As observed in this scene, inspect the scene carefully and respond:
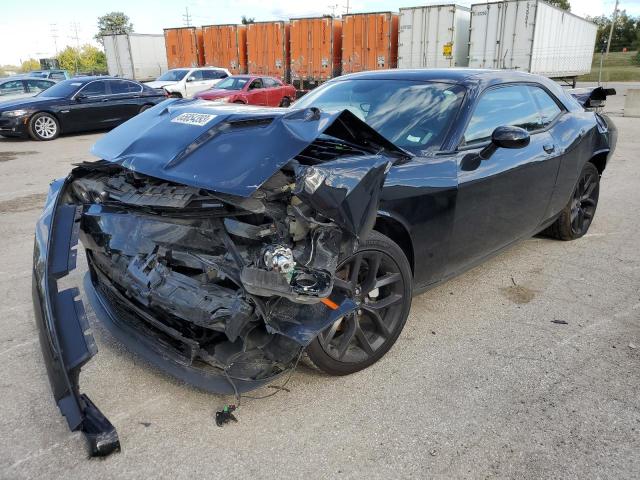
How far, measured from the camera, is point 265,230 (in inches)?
92.7

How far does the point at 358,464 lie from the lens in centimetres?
218

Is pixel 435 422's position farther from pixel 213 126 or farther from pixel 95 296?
pixel 95 296

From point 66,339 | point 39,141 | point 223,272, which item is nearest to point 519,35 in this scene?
point 39,141

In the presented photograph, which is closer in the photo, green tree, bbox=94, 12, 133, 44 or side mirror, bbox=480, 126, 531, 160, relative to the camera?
side mirror, bbox=480, 126, 531, 160

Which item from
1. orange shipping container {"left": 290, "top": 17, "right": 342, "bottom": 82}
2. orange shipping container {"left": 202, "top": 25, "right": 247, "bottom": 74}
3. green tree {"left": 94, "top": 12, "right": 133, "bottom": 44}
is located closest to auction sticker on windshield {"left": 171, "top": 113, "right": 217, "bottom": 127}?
orange shipping container {"left": 290, "top": 17, "right": 342, "bottom": 82}

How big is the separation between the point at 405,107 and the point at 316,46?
73.8 ft

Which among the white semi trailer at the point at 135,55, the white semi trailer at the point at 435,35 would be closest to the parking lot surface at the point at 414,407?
the white semi trailer at the point at 435,35

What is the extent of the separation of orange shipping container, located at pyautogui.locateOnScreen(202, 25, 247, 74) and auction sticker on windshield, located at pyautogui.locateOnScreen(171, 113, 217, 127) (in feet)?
87.5

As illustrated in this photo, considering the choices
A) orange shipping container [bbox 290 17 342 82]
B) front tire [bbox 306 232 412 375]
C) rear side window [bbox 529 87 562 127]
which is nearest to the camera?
front tire [bbox 306 232 412 375]

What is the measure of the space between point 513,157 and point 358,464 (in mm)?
2444

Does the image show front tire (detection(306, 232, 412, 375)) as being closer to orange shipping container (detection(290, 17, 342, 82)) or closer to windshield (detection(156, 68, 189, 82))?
windshield (detection(156, 68, 189, 82))

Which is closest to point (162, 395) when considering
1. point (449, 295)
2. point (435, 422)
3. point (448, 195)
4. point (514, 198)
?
point (435, 422)

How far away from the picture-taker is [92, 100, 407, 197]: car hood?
2252 mm

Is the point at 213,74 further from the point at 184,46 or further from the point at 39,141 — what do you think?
the point at 184,46
